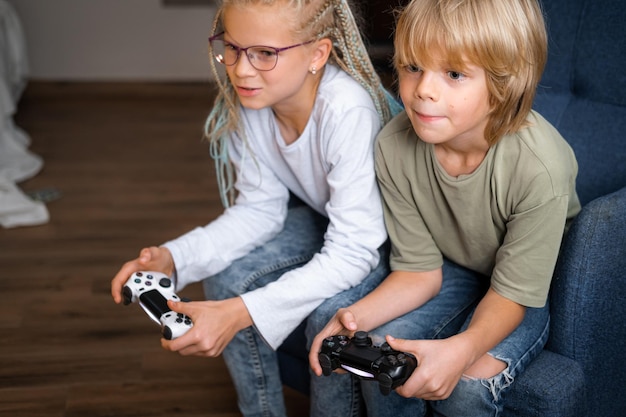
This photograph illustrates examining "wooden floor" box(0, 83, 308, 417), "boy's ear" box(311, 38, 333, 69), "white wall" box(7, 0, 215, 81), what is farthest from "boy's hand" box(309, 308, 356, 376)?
"white wall" box(7, 0, 215, 81)

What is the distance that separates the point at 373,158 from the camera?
4.65ft

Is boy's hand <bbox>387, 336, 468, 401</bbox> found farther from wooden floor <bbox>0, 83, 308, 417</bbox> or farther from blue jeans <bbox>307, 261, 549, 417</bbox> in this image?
wooden floor <bbox>0, 83, 308, 417</bbox>

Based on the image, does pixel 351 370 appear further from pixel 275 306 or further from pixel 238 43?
pixel 238 43

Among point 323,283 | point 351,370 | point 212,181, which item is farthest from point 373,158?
point 212,181

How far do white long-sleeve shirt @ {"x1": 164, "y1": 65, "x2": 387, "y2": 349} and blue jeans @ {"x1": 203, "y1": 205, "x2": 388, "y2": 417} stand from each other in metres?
0.03

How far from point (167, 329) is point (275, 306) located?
0.19m

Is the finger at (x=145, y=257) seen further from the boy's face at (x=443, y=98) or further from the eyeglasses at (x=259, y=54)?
the boy's face at (x=443, y=98)

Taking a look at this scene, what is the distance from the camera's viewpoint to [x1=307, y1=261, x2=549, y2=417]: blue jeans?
1.22 meters

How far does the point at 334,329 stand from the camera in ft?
4.19

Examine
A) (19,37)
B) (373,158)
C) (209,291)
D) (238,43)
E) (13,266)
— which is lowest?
(13,266)

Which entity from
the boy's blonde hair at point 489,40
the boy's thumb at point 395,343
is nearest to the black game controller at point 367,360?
the boy's thumb at point 395,343

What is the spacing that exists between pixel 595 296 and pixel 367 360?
0.40m

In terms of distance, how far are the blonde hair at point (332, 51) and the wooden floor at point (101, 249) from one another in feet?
2.00

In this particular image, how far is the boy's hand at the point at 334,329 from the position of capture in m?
1.24
